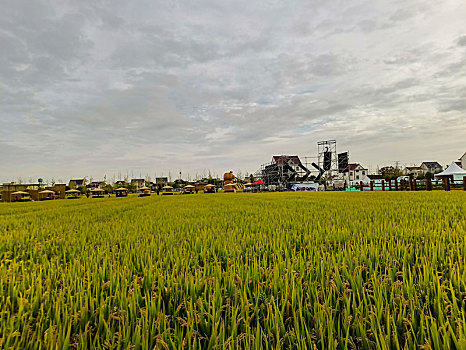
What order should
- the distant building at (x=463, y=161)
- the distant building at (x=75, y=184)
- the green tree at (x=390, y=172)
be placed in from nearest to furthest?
the distant building at (x=463, y=161) < the green tree at (x=390, y=172) < the distant building at (x=75, y=184)

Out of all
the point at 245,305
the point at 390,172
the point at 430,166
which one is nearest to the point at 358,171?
the point at 390,172

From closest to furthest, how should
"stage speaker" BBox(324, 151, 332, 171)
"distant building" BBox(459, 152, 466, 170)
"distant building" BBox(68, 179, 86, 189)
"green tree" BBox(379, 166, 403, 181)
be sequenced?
"stage speaker" BBox(324, 151, 332, 171) → "distant building" BBox(459, 152, 466, 170) → "green tree" BBox(379, 166, 403, 181) → "distant building" BBox(68, 179, 86, 189)

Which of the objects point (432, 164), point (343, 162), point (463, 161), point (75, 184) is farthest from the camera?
point (432, 164)

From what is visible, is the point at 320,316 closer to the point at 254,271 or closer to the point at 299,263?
the point at 254,271

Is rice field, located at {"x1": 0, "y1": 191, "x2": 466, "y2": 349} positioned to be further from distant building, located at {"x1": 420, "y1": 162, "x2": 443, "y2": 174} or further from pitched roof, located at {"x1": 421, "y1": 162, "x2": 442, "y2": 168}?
pitched roof, located at {"x1": 421, "y1": 162, "x2": 442, "y2": 168}

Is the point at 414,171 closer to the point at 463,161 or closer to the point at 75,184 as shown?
the point at 463,161

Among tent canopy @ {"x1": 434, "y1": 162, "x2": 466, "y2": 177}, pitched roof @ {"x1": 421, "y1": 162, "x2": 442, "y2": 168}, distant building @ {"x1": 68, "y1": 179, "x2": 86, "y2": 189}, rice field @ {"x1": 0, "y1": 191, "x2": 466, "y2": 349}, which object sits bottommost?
rice field @ {"x1": 0, "y1": 191, "x2": 466, "y2": 349}

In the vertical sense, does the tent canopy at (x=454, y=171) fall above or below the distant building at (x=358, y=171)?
below

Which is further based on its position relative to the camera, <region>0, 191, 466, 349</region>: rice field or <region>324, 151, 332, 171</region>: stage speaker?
<region>324, 151, 332, 171</region>: stage speaker

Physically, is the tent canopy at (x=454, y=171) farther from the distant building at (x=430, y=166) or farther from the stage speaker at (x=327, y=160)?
the distant building at (x=430, y=166)

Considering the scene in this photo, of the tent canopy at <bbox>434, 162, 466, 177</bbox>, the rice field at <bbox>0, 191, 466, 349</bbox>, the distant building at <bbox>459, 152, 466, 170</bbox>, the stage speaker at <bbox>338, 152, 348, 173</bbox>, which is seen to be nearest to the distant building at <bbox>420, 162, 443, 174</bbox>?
the distant building at <bbox>459, 152, 466, 170</bbox>

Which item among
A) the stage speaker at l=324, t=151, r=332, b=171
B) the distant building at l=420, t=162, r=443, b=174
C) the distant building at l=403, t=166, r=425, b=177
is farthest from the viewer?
the distant building at l=420, t=162, r=443, b=174

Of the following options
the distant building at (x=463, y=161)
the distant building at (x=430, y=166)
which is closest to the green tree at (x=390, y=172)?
the distant building at (x=463, y=161)

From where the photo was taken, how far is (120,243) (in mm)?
3443
